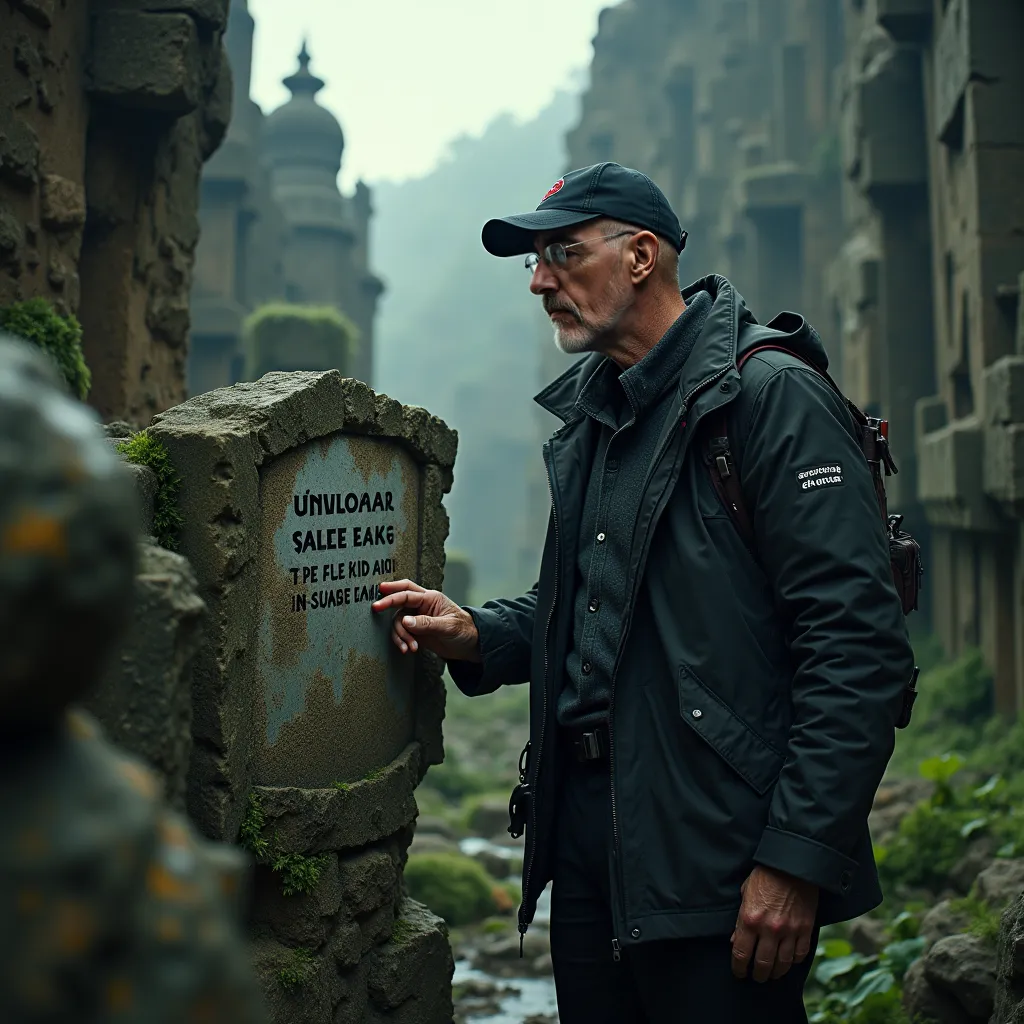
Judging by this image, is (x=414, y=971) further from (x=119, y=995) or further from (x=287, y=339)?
(x=287, y=339)

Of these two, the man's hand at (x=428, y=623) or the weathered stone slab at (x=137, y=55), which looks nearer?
the man's hand at (x=428, y=623)

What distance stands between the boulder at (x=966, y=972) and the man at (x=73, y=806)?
361 cm

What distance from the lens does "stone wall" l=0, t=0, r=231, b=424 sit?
572cm

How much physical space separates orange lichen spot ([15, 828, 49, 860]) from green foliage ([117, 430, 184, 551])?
2024 millimetres

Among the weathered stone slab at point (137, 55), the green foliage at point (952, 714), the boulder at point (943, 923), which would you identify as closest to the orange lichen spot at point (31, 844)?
the boulder at point (943, 923)

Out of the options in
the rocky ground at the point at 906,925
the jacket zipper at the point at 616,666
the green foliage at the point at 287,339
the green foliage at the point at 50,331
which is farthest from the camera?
the green foliage at the point at 287,339

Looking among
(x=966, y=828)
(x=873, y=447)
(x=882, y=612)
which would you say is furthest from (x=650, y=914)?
(x=966, y=828)

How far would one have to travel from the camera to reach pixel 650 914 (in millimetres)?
2773

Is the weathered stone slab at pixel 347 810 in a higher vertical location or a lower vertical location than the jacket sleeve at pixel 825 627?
lower

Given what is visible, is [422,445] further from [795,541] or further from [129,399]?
[129,399]

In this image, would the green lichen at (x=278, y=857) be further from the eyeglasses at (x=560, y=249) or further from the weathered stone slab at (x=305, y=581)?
the eyeglasses at (x=560, y=249)

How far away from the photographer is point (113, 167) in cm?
710

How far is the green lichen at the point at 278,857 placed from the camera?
3.40 metres

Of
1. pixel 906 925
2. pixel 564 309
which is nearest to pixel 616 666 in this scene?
A: pixel 564 309
